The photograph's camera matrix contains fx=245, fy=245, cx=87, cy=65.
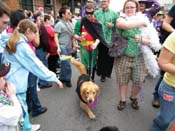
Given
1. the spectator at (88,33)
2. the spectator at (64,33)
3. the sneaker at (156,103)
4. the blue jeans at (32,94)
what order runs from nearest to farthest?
1. the blue jeans at (32,94)
2. the sneaker at (156,103)
3. the spectator at (88,33)
4. the spectator at (64,33)

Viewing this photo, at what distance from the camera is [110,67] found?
535cm

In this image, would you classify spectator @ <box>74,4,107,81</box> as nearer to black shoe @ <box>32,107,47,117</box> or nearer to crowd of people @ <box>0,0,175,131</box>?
crowd of people @ <box>0,0,175,131</box>

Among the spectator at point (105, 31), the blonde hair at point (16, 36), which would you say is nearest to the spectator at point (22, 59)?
the blonde hair at point (16, 36)

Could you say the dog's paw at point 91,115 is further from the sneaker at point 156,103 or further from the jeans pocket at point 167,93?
the jeans pocket at point 167,93

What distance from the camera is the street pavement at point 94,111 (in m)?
3.70

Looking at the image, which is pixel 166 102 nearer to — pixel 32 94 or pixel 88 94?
pixel 88 94

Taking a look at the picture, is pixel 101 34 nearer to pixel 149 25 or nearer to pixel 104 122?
pixel 149 25

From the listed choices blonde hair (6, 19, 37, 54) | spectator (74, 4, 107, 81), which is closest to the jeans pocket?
blonde hair (6, 19, 37, 54)

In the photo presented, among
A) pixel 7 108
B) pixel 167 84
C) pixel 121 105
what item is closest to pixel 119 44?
pixel 121 105

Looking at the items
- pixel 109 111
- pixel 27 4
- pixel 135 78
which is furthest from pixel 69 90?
pixel 27 4

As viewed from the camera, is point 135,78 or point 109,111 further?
point 109,111

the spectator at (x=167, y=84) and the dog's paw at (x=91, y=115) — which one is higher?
the spectator at (x=167, y=84)

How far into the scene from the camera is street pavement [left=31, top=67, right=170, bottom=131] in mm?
3701

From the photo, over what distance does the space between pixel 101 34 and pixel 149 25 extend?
1.24 m
